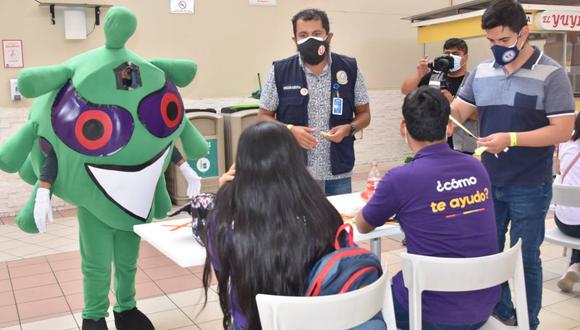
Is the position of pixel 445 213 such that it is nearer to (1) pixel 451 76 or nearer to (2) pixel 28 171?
(2) pixel 28 171

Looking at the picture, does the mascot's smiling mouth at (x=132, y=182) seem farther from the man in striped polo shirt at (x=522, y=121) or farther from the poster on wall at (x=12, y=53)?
the poster on wall at (x=12, y=53)

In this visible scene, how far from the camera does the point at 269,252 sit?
59.9 inches

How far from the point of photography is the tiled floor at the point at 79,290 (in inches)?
129

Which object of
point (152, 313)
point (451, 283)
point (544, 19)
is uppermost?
point (544, 19)

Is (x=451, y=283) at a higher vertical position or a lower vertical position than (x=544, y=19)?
lower

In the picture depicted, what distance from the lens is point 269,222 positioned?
1.53m

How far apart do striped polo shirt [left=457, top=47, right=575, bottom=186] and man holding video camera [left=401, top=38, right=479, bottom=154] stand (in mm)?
1573

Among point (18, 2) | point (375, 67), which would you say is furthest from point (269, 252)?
point (375, 67)

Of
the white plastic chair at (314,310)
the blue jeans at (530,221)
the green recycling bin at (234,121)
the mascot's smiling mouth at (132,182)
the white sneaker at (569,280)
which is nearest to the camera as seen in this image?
the white plastic chair at (314,310)

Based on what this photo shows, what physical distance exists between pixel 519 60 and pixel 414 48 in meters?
5.92

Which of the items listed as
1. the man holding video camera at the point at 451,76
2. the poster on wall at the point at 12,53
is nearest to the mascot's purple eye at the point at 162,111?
the man holding video camera at the point at 451,76

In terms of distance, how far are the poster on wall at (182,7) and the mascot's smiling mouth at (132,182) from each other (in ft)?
13.4

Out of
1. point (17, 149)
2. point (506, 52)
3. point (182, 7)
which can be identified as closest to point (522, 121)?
point (506, 52)

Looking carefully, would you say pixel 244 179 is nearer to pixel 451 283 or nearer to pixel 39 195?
pixel 451 283
